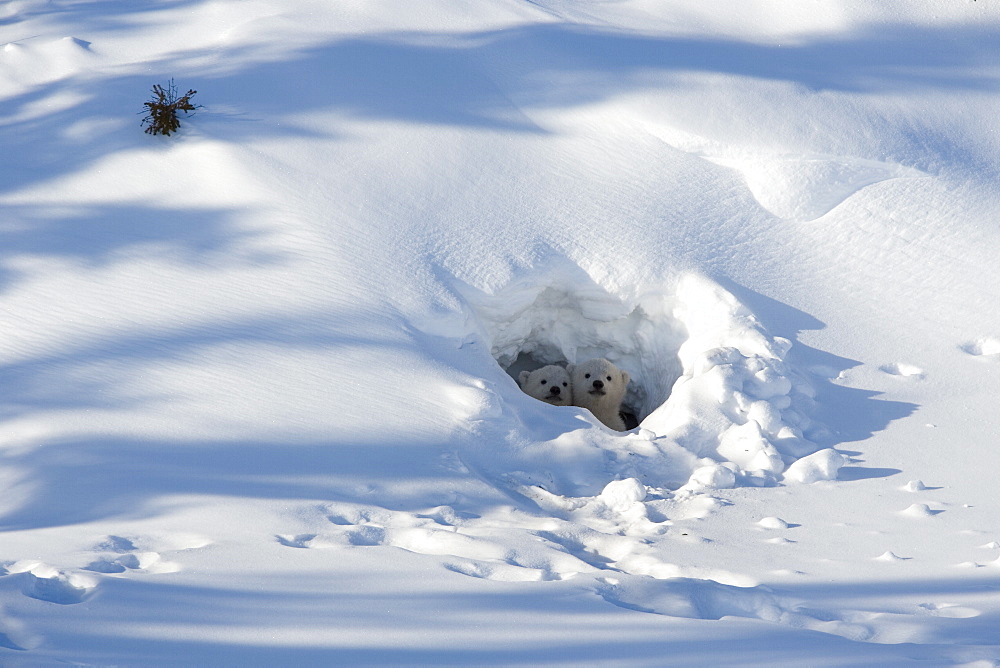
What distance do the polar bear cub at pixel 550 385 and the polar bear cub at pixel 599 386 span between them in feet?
0.22

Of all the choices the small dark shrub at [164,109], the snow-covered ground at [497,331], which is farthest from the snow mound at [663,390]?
the small dark shrub at [164,109]

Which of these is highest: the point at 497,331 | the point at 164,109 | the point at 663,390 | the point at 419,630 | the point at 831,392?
the point at 164,109

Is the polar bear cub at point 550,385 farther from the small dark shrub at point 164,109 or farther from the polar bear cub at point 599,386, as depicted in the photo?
the small dark shrub at point 164,109

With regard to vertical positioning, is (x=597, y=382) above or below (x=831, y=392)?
above

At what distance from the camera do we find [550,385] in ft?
24.1

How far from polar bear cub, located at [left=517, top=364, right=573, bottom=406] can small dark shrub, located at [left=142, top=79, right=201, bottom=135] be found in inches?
138

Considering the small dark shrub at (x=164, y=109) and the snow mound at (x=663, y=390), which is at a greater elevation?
the small dark shrub at (x=164, y=109)

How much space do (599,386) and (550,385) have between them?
42cm

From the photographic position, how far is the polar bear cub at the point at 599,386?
23.7ft

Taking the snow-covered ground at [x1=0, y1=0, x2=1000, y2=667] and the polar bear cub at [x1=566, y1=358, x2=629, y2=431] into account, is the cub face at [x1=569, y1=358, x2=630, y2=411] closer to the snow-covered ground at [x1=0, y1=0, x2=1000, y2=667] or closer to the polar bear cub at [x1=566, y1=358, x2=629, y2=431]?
the polar bear cub at [x1=566, y1=358, x2=629, y2=431]

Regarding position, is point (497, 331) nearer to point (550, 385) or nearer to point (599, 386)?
point (550, 385)

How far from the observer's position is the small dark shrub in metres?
7.18

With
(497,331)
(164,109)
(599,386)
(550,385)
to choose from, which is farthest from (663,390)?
(164,109)

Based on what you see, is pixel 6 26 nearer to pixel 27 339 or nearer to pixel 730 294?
pixel 27 339
